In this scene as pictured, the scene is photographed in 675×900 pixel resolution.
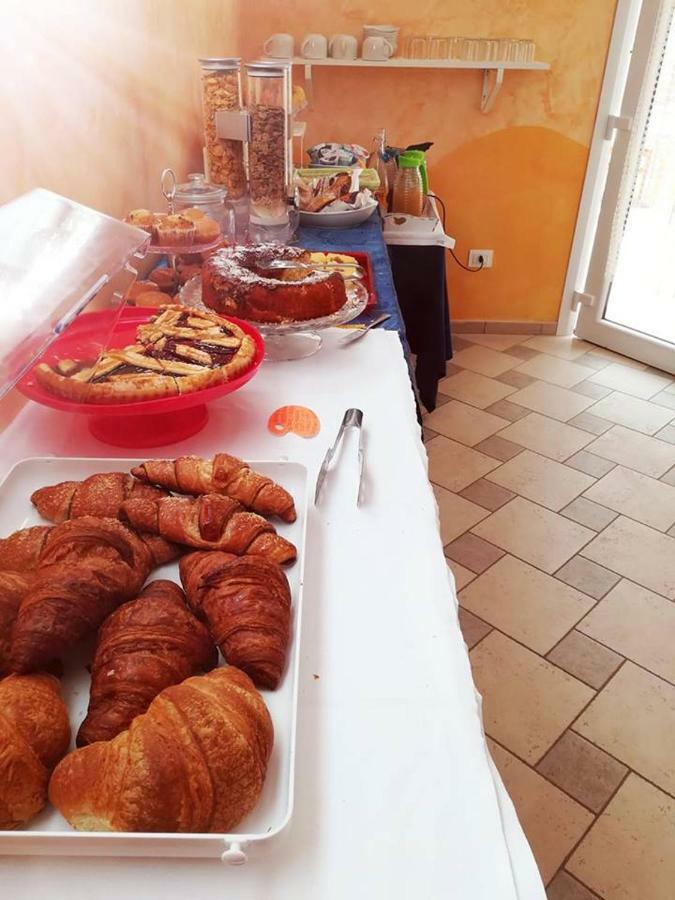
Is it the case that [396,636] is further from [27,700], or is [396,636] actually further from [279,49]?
[279,49]

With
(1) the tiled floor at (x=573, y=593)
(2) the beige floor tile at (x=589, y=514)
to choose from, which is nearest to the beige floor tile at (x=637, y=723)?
(1) the tiled floor at (x=573, y=593)

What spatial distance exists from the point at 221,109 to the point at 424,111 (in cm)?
145

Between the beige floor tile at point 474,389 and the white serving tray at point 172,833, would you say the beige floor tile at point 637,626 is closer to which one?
the beige floor tile at point 474,389

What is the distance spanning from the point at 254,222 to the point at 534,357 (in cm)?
177

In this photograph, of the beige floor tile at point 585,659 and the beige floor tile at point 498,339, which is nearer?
the beige floor tile at point 585,659

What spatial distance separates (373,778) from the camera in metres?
0.50

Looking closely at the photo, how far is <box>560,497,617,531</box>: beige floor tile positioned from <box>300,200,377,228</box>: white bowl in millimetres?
1060

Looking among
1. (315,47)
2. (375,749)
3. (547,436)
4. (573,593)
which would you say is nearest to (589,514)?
(573,593)

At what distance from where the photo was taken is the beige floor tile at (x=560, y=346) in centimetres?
318

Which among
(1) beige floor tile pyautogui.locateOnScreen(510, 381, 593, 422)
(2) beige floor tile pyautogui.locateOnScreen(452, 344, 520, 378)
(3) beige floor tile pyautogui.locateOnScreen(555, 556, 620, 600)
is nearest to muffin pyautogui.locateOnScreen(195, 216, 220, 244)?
(3) beige floor tile pyautogui.locateOnScreen(555, 556, 620, 600)

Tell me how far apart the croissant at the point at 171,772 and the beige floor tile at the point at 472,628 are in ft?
4.13

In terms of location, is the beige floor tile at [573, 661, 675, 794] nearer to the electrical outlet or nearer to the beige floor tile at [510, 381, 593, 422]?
the beige floor tile at [510, 381, 593, 422]

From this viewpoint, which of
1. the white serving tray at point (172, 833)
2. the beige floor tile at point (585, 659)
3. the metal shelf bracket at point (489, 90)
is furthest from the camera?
the metal shelf bracket at point (489, 90)

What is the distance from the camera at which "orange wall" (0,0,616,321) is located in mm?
1377
